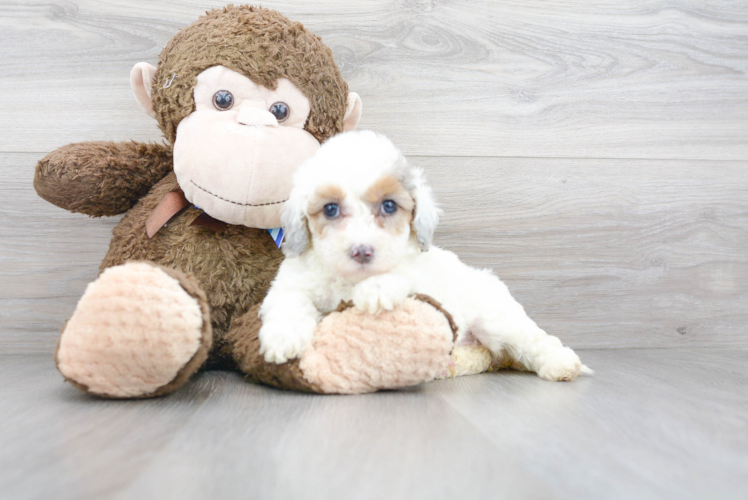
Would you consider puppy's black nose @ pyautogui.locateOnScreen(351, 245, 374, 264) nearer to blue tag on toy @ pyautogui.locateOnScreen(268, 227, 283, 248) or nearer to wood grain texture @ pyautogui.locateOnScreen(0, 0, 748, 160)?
blue tag on toy @ pyautogui.locateOnScreen(268, 227, 283, 248)

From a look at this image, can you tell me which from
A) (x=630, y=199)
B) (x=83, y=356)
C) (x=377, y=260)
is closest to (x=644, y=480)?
(x=377, y=260)

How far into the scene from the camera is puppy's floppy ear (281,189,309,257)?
97cm

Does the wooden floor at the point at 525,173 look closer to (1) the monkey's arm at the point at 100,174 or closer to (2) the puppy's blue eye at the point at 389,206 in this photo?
(1) the monkey's arm at the point at 100,174

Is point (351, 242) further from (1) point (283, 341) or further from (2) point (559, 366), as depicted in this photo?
(2) point (559, 366)

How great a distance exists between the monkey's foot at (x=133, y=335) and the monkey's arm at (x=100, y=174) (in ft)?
1.25

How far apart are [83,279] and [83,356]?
2.21 ft

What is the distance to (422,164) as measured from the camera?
4.96ft

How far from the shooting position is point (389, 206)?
95 cm

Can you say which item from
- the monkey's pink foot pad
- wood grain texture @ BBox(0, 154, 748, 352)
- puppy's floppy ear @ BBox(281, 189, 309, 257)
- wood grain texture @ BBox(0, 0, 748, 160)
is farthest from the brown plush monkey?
wood grain texture @ BBox(0, 154, 748, 352)

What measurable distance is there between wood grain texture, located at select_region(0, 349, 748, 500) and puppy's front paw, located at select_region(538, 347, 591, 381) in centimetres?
6

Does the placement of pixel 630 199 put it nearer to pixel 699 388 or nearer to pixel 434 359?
pixel 699 388

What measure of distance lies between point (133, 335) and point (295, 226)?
0.31m

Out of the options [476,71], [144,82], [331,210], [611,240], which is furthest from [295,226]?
[611,240]

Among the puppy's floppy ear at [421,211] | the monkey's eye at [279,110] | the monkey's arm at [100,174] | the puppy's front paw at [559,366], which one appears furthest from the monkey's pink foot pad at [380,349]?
the monkey's arm at [100,174]
